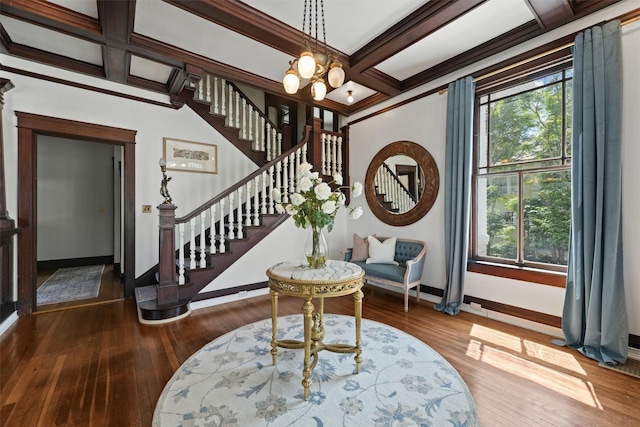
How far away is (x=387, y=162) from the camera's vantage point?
15.2ft

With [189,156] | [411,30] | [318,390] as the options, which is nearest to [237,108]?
[189,156]

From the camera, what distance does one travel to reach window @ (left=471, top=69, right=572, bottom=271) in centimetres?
293

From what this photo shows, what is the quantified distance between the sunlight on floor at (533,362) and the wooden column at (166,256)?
333cm

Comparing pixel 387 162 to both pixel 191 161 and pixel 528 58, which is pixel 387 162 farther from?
pixel 191 161

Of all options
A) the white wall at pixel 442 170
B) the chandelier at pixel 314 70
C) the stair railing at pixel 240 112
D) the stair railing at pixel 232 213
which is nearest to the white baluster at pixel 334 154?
the white wall at pixel 442 170

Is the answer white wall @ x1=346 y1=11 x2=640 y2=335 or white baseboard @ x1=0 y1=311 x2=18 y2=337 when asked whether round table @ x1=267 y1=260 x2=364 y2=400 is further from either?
white baseboard @ x1=0 y1=311 x2=18 y2=337

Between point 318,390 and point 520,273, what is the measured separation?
8.56ft

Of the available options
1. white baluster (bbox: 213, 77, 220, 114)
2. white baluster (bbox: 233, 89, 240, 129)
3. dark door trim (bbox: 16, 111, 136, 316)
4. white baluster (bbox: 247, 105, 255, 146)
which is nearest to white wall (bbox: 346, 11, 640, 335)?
white baluster (bbox: 247, 105, 255, 146)

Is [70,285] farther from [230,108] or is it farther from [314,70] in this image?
[314,70]

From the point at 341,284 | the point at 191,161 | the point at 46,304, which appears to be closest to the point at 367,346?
the point at 341,284

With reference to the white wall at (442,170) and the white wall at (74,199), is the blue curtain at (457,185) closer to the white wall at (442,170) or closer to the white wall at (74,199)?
the white wall at (442,170)

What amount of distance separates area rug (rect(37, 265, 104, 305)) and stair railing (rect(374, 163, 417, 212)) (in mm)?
4790

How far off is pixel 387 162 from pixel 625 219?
2855 mm

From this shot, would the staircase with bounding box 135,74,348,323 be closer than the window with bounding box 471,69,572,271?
No
